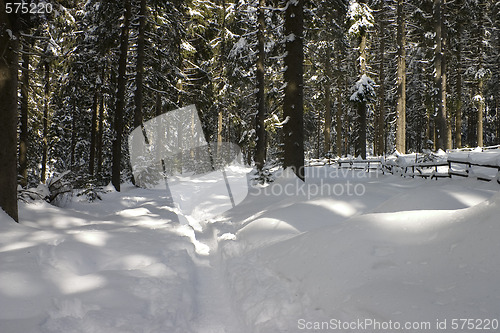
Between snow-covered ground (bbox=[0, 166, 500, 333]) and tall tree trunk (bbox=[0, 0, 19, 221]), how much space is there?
0.41m

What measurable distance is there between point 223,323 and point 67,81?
61.5 ft

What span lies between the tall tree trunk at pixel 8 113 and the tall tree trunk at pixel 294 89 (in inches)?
288

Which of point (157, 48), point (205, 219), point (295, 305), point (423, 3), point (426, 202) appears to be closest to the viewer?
point (295, 305)

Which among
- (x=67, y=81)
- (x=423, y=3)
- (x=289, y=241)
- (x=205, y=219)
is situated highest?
(x=423, y=3)

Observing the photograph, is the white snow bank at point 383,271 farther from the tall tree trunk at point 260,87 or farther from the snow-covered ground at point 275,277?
Answer: the tall tree trunk at point 260,87

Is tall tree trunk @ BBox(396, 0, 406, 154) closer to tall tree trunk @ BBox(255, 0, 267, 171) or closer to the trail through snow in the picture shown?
tall tree trunk @ BBox(255, 0, 267, 171)

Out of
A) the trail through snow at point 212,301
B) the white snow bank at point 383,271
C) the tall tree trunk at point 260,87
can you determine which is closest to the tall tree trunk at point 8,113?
the trail through snow at point 212,301

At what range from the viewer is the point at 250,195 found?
38.4 feet

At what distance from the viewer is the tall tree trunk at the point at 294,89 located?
995cm

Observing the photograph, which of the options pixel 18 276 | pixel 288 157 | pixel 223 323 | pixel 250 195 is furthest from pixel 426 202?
pixel 250 195

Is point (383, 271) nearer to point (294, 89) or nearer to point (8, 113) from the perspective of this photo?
point (8, 113)

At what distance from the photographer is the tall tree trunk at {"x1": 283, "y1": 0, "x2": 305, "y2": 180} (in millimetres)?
9953

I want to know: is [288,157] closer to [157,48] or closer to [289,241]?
[289,241]

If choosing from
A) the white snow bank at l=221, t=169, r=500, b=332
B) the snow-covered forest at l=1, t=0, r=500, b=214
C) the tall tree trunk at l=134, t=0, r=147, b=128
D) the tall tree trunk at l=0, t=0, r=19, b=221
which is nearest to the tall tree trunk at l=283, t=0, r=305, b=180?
the snow-covered forest at l=1, t=0, r=500, b=214
